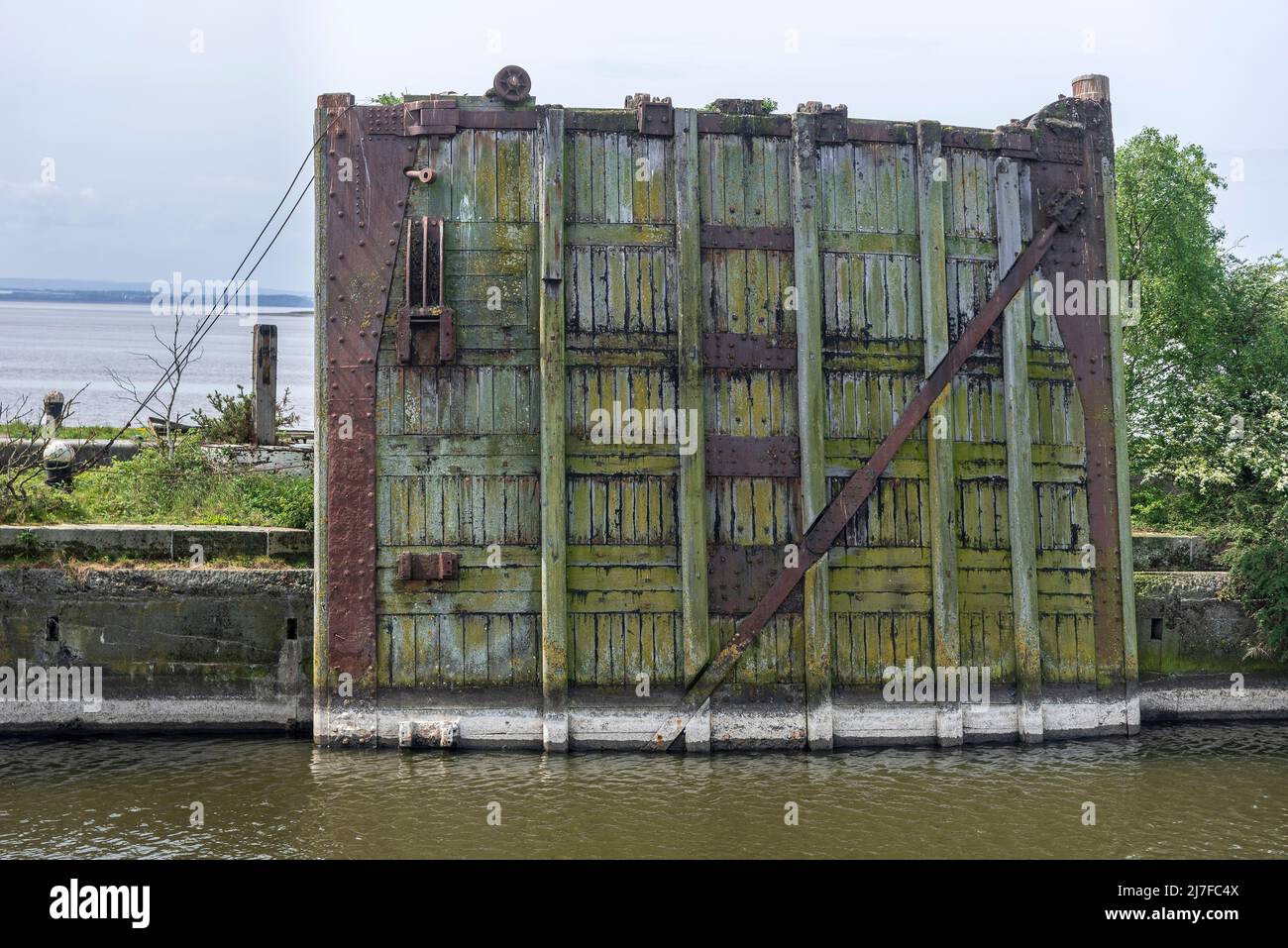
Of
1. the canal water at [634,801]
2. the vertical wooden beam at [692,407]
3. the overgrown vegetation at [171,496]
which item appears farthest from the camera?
Answer: the overgrown vegetation at [171,496]

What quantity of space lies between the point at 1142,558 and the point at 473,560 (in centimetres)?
836

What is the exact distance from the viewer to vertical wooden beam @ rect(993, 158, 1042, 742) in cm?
1183

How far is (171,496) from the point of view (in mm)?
14352

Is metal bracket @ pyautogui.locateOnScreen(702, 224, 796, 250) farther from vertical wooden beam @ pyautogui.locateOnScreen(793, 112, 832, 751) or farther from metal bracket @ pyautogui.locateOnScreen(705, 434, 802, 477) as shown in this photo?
metal bracket @ pyautogui.locateOnScreen(705, 434, 802, 477)

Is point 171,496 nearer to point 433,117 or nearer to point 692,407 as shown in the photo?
point 433,117

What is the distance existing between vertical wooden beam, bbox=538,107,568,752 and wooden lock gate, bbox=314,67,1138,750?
33mm

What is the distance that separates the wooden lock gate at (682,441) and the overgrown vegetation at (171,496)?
2.90m

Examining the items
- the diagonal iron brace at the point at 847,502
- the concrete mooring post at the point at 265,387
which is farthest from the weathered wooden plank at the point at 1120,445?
the concrete mooring post at the point at 265,387

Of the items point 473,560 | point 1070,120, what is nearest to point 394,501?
point 473,560

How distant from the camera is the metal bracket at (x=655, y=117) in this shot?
1164 cm

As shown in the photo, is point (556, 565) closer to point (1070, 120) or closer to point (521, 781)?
point (521, 781)

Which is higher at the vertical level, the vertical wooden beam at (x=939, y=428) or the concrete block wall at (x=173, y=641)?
the vertical wooden beam at (x=939, y=428)

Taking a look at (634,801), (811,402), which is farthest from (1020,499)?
(634,801)

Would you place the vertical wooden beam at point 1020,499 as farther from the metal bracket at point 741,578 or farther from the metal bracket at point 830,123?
the metal bracket at point 741,578
